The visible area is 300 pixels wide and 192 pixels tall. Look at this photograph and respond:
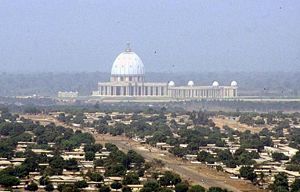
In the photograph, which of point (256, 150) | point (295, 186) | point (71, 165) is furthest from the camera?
point (256, 150)

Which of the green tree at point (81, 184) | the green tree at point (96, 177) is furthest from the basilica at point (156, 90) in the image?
the green tree at point (81, 184)

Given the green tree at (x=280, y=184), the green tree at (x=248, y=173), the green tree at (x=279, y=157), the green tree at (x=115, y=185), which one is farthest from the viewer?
the green tree at (x=279, y=157)

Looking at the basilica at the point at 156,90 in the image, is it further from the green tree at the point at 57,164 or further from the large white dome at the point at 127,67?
the green tree at the point at 57,164

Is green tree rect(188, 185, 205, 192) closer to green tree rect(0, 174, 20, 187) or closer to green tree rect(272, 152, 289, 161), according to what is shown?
green tree rect(0, 174, 20, 187)

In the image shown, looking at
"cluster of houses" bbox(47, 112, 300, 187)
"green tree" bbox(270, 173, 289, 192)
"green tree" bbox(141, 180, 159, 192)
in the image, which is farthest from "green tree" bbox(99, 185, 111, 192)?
"cluster of houses" bbox(47, 112, 300, 187)

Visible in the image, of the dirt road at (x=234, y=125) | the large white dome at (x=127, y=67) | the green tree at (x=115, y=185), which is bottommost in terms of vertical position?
the dirt road at (x=234, y=125)

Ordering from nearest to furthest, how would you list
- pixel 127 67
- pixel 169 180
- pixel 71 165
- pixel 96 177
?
1. pixel 169 180
2. pixel 96 177
3. pixel 71 165
4. pixel 127 67

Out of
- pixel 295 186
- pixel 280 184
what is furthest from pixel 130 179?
pixel 295 186

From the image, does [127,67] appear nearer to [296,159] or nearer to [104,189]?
[296,159]

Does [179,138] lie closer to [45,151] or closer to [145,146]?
[145,146]

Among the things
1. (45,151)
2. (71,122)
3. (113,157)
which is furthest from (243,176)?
(71,122)

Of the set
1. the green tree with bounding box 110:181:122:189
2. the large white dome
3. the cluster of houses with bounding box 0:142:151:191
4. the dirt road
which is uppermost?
the large white dome
